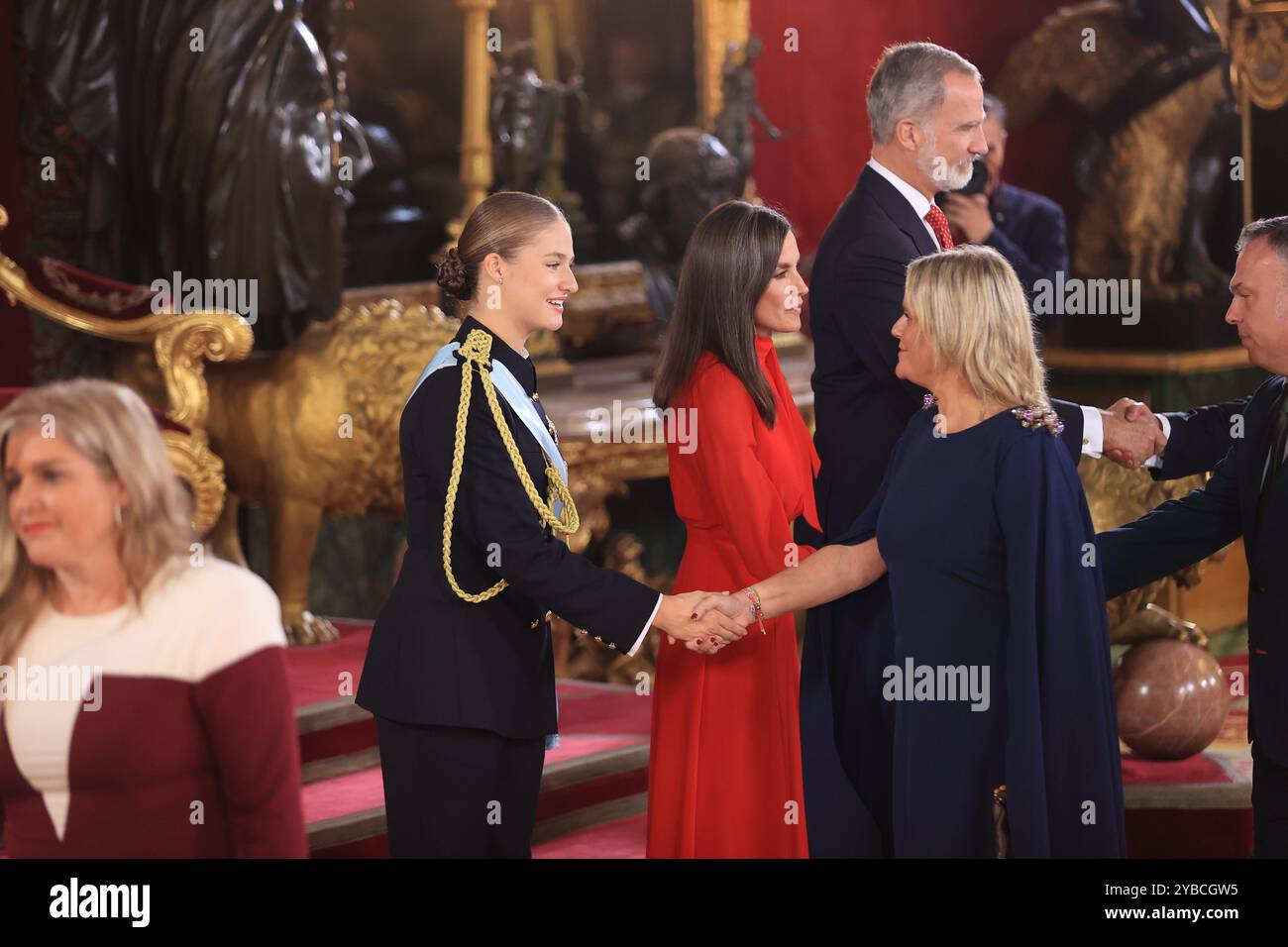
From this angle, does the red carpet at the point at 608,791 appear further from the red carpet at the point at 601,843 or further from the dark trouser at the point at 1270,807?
the dark trouser at the point at 1270,807

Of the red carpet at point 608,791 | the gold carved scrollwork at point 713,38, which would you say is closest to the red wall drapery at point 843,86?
the gold carved scrollwork at point 713,38

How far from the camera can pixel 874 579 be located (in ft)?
11.4

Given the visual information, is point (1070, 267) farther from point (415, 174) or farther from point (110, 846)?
point (110, 846)

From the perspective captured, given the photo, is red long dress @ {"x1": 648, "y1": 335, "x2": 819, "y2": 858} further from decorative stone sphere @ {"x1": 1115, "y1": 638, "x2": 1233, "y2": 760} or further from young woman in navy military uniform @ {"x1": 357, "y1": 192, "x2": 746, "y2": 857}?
decorative stone sphere @ {"x1": 1115, "y1": 638, "x2": 1233, "y2": 760}

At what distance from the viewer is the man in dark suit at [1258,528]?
124 inches

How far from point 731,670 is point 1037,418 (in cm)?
91

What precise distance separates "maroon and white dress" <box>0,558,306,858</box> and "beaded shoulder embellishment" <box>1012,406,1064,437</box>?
1.40m

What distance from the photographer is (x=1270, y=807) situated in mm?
3184

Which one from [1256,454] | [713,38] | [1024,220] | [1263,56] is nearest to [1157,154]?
[1263,56]

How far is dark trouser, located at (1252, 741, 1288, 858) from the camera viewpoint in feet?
10.3

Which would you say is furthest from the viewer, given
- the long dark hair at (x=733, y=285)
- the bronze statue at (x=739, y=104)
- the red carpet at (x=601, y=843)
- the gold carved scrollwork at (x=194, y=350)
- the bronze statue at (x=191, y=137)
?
the bronze statue at (x=739, y=104)

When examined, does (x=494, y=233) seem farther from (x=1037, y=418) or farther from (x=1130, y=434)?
(x=1130, y=434)

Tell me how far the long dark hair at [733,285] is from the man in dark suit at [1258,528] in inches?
33.0
